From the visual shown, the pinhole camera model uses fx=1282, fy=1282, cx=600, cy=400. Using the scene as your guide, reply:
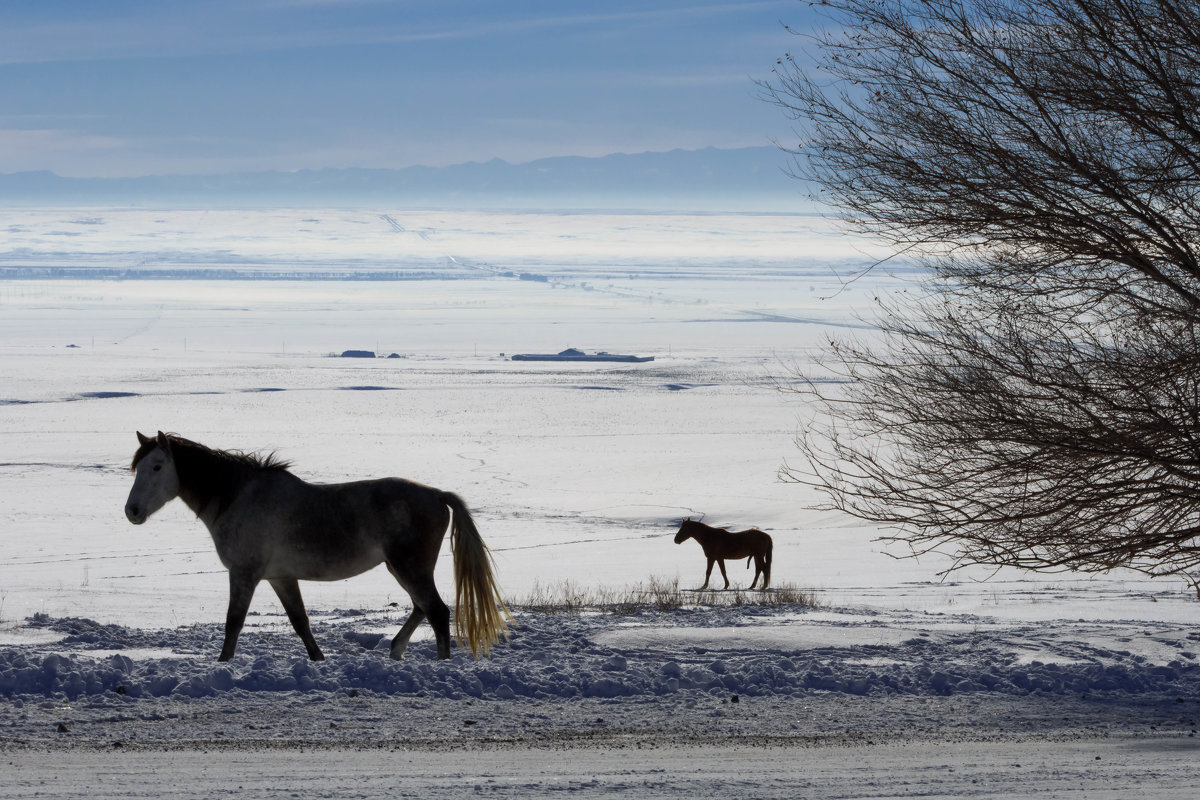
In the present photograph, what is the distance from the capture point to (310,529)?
880 cm

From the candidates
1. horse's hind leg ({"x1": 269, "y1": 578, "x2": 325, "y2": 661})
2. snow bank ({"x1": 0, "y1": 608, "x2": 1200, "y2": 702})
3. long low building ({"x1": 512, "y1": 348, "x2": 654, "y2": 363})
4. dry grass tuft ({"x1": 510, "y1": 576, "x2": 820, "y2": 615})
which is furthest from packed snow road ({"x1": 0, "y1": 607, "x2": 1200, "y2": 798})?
long low building ({"x1": 512, "y1": 348, "x2": 654, "y2": 363})

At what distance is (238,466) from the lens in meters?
8.96

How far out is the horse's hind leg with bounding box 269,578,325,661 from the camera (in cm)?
884

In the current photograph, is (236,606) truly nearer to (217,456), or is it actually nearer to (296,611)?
(296,611)

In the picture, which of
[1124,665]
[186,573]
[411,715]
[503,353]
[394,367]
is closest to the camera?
[411,715]

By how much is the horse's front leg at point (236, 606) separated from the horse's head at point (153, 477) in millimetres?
708

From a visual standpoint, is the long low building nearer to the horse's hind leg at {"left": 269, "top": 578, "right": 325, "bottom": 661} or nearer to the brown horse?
the brown horse

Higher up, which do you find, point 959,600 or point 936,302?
point 936,302

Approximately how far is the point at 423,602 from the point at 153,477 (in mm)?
2038

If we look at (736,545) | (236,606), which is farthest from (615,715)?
(736,545)

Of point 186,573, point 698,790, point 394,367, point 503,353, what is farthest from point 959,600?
point 503,353

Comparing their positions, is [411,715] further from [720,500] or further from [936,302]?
[720,500]

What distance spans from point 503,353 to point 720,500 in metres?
72.0

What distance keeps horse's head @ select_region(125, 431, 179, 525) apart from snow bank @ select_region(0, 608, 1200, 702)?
1.05 m
